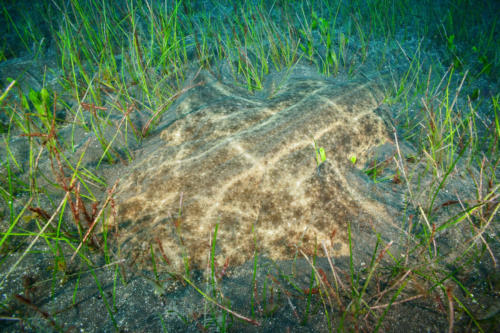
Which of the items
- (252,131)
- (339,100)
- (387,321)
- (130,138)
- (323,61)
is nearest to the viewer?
(387,321)

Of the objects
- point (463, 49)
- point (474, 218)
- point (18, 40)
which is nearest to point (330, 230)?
point (474, 218)

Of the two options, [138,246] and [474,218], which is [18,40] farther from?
[474,218]

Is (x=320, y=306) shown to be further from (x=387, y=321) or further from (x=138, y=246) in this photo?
(x=138, y=246)

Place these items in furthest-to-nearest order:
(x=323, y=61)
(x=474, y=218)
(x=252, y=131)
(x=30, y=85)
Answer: (x=323, y=61), (x=30, y=85), (x=252, y=131), (x=474, y=218)

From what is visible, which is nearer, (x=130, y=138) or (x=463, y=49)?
(x=130, y=138)

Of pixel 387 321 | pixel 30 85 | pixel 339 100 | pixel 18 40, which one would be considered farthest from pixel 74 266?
pixel 18 40

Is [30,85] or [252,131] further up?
[30,85]

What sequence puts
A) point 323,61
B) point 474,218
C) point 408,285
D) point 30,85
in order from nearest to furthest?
point 408,285 < point 474,218 < point 30,85 < point 323,61

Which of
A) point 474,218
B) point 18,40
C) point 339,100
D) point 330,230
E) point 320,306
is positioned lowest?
point 474,218

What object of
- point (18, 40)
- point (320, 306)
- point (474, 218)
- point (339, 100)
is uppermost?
point (18, 40)
